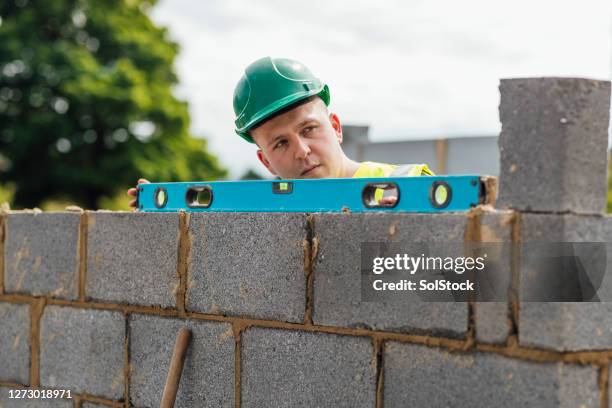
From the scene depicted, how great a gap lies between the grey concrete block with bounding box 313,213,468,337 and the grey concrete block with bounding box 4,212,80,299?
152cm

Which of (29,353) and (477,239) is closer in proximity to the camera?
(477,239)

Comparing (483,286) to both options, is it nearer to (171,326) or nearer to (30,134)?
(171,326)

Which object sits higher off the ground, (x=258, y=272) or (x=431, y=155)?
(x=431, y=155)

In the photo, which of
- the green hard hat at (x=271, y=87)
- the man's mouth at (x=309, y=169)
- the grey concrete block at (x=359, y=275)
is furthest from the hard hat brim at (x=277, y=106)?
the grey concrete block at (x=359, y=275)

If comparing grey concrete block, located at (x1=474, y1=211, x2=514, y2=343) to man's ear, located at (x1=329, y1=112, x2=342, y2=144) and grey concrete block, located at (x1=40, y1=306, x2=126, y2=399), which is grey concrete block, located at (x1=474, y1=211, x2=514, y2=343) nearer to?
man's ear, located at (x1=329, y1=112, x2=342, y2=144)

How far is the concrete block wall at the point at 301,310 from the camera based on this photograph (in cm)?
229

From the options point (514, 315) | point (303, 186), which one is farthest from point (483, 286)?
point (303, 186)

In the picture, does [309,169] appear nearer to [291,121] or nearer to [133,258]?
[291,121]

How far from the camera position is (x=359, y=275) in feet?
8.89

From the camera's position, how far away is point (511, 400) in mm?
2357

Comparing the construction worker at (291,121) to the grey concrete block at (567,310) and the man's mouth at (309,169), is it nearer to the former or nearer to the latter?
the man's mouth at (309,169)

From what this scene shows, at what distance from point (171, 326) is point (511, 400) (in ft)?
5.01

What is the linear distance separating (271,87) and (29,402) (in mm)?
2047


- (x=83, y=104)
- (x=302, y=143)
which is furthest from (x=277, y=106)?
(x=83, y=104)
